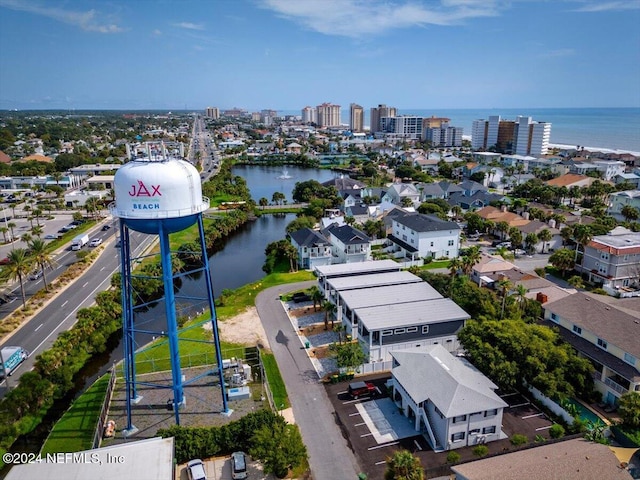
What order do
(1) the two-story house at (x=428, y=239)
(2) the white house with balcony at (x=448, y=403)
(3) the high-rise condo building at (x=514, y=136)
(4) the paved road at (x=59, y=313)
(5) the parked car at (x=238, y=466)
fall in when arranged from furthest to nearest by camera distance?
(3) the high-rise condo building at (x=514, y=136) < (1) the two-story house at (x=428, y=239) < (4) the paved road at (x=59, y=313) < (2) the white house with balcony at (x=448, y=403) < (5) the parked car at (x=238, y=466)

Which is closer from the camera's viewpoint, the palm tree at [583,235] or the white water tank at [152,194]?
the white water tank at [152,194]

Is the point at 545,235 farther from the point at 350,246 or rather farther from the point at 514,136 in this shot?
the point at 514,136

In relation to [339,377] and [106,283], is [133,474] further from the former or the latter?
[106,283]

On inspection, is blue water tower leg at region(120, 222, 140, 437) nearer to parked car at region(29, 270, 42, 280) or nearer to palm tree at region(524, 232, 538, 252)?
parked car at region(29, 270, 42, 280)

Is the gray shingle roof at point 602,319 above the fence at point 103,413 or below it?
above

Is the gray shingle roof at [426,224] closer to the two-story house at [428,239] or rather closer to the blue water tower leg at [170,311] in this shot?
the two-story house at [428,239]

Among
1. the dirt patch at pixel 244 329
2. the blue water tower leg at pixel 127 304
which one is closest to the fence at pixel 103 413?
the blue water tower leg at pixel 127 304

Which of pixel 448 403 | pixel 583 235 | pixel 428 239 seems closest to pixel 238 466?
pixel 448 403
